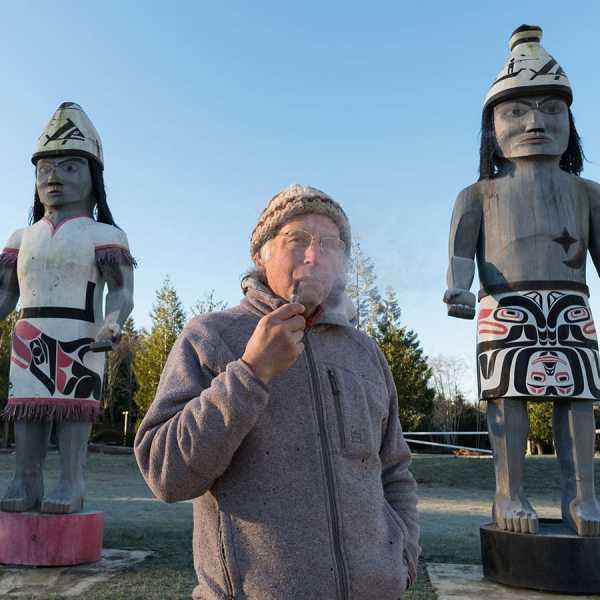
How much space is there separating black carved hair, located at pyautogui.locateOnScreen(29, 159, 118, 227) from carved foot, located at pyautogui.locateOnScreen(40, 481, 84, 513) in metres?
1.93

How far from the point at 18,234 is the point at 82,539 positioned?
2231 mm

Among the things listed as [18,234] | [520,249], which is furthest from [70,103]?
[520,249]

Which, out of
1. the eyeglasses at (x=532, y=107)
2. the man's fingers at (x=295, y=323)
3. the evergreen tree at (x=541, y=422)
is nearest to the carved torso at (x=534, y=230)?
the eyeglasses at (x=532, y=107)

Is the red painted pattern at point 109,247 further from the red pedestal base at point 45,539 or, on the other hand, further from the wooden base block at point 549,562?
the wooden base block at point 549,562

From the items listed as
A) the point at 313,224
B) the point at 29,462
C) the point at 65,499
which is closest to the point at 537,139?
the point at 313,224

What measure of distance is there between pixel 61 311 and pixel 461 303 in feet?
8.66

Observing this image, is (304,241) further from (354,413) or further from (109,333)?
(109,333)

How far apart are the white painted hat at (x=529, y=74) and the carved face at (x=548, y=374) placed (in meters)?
1.71

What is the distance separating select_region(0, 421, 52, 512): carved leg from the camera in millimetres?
4352

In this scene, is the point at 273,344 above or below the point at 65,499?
above

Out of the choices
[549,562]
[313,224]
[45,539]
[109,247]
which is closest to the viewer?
[313,224]

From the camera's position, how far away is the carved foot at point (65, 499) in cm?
419

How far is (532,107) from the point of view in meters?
4.28

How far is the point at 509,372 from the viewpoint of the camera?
158 inches
